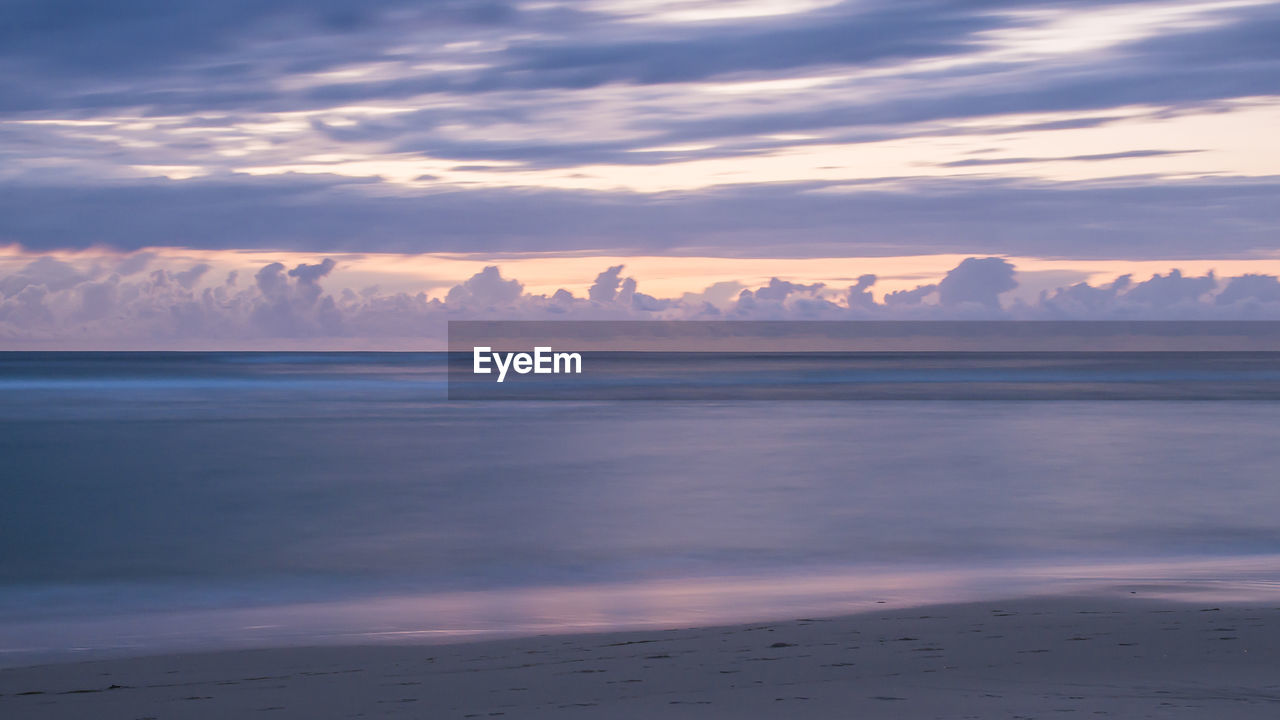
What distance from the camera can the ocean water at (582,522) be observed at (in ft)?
28.8

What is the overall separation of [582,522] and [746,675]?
8.82 meters

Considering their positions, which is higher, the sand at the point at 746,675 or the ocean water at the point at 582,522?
the sand at the point at 746,675

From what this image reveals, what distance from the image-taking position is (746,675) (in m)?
5.94

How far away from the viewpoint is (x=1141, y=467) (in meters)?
21.4

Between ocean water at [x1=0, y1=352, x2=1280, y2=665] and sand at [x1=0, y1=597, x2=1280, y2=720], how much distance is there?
2.75 feet

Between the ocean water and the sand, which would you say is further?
the ocean water

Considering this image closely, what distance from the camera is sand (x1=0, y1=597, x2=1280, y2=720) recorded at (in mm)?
5316

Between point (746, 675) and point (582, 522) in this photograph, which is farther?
point (582, 522)

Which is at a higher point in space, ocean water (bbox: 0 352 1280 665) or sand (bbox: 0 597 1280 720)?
sand (bbox: 0 597 1280 720)

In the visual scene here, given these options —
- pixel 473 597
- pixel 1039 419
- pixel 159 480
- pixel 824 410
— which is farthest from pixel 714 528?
pixel 824 410

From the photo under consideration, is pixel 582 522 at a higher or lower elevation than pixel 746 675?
lower

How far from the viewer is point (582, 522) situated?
1466 cm

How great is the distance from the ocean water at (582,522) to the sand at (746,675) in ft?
2.75

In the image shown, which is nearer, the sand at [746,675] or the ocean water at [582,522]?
the sand at [746,675]
